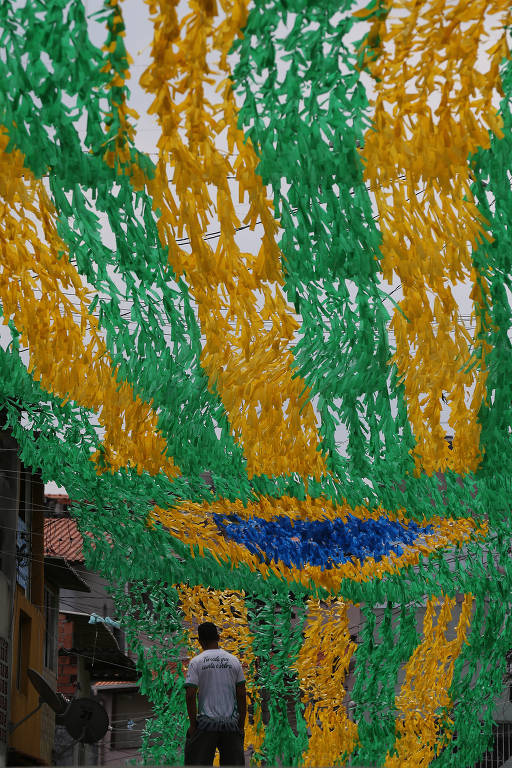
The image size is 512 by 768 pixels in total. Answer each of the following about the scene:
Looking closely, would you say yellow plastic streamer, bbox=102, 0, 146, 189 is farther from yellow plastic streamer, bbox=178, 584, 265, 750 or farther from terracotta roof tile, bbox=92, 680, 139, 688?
terracotta roof tile, bbox=92, 680, 139, 688

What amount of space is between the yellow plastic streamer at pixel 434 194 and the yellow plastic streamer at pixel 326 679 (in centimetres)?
311

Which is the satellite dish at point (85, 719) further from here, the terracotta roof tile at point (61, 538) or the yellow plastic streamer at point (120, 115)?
the terracotta roof tile at point (61, 538)

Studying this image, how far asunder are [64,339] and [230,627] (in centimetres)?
340

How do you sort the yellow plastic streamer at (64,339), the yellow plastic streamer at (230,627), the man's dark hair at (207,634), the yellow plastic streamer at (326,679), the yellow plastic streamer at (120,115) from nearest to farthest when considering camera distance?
the yellow plastic streamer at (120,115), the yellow plastic streamer at (64,339), the man's dark hair at (207,634), the yellow plastic streamer at (326,679), the yellow plastic streamer at (230,627)

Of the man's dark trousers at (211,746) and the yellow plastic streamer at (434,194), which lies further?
the man's dark trousers at (211,746)

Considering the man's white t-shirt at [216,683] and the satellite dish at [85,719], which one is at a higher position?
the man's white t-shirt at [216,683]

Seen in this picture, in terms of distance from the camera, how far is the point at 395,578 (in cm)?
627

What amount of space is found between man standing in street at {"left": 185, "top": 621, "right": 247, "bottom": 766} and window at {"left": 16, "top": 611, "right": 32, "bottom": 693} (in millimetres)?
7837

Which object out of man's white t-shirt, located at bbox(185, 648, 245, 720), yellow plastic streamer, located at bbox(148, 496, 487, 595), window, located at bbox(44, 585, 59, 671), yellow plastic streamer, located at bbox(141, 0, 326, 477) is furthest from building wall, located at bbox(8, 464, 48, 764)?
yellow plastic streamer, located at bbox(141, 0, 326, 477)

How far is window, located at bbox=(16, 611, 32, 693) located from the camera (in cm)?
1228

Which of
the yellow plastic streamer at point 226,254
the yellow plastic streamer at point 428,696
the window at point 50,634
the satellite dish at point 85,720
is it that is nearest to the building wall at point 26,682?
the window at point 50,634

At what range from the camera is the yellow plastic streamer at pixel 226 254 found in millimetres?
3275

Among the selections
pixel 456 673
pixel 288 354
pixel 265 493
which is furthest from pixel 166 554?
pixel 456 673

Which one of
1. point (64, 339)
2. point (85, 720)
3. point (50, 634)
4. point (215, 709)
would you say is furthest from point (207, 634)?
point (50, 634)
